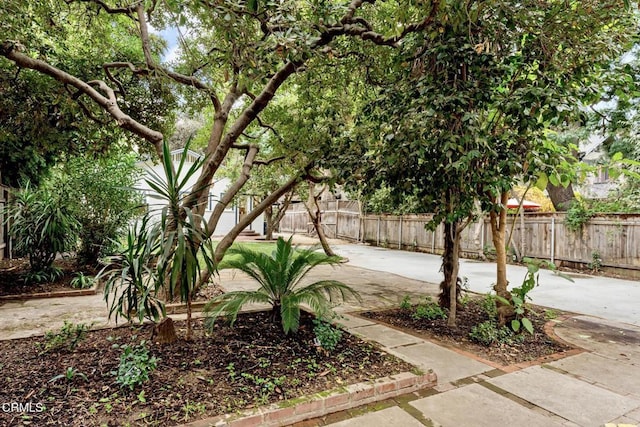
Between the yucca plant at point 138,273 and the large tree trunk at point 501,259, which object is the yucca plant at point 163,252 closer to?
the yucca plant at point 138,273

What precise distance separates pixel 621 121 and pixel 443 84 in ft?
6.76

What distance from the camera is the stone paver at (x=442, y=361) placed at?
A: 304cm

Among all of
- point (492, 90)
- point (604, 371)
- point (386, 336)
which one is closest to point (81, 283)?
point (386, 336)

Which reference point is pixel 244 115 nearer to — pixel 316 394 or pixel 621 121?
pixel 316 394

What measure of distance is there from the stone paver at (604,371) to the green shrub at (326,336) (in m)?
1.98

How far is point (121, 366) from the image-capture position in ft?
8.40

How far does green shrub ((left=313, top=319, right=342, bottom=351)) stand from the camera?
10.6 feet

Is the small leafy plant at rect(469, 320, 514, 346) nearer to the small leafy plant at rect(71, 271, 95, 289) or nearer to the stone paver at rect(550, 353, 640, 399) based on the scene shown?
the stone paver at rect(550, 353, 640, 399)

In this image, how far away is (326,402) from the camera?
7.88ft

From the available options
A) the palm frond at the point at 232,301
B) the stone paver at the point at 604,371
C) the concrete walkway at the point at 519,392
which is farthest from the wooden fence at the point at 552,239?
the palm frond at the point at 232,301

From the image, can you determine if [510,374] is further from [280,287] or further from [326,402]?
[280,287]

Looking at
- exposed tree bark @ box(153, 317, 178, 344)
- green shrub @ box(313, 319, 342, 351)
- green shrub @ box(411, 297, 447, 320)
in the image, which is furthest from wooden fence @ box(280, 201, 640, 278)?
exposed tree bark @ box(153, 317, 178, 344)

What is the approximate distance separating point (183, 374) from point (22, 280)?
5.13 m

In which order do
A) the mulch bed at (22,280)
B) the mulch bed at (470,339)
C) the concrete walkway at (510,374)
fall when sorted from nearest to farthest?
the concrete walkway at (510,374) < the mulch bed at (470,339) < the mulch bed at (22,280)
